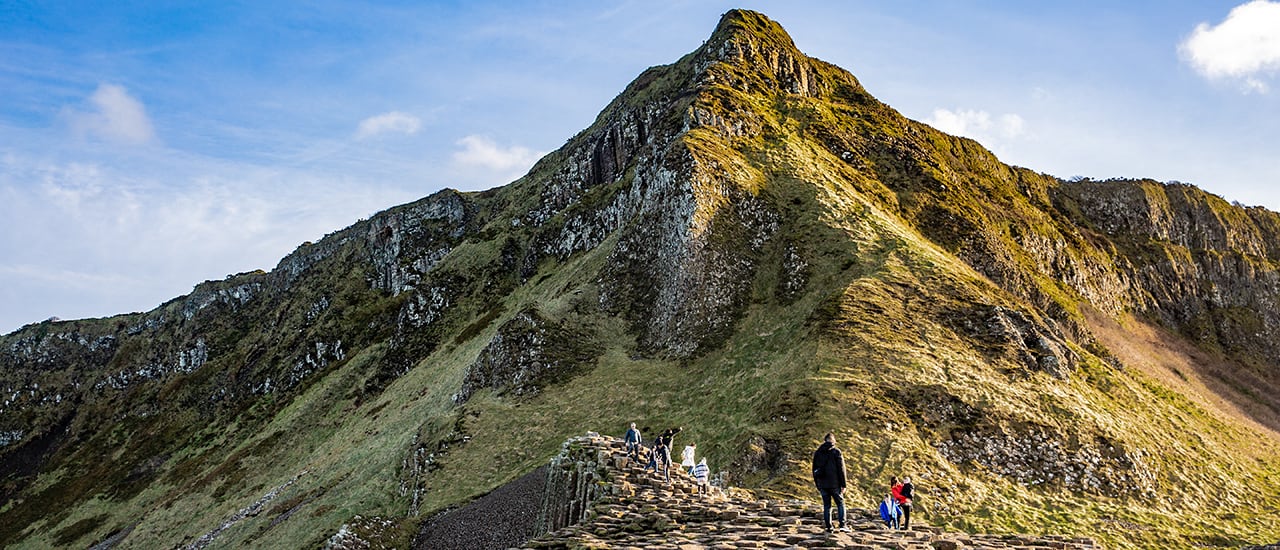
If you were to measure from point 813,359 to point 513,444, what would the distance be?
2509 cm

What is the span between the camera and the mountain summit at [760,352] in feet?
153

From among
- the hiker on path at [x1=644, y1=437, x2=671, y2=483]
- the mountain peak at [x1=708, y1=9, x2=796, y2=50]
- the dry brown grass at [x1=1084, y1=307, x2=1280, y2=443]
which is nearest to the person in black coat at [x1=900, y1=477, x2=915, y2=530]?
the hiker on path at [x1=644, y1=437, x2=671, y2=483]

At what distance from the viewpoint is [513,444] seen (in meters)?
61.0

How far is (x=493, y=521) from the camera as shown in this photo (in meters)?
44.6

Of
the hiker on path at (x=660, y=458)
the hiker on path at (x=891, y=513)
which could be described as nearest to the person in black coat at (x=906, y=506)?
the hiker on path at (x=891, y=513)

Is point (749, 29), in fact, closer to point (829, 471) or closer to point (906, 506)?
point (906, 506)

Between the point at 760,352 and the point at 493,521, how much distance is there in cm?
2564

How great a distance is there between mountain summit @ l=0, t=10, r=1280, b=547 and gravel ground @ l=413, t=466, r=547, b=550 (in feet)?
13.7

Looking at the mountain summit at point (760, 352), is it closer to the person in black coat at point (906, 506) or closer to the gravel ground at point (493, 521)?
the gravel ground at point (493, 521)

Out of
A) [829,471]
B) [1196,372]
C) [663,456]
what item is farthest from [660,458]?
[1196,372]

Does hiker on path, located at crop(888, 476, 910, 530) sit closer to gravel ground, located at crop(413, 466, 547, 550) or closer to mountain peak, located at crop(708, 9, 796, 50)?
gravel ground, located at crop(413, 466, 547, 550)

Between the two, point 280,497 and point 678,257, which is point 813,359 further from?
point 280,497

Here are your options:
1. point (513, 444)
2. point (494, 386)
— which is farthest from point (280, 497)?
point (513, 444)

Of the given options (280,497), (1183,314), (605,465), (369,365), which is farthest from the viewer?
(369,365)
